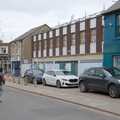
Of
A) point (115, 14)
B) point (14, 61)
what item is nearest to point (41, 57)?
point (14, 61)

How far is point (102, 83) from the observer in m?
24.2

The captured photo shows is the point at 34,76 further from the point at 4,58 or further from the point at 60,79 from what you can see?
the point at 4,58

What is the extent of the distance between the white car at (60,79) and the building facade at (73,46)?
588cm

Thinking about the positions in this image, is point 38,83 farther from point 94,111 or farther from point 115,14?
point 94,111

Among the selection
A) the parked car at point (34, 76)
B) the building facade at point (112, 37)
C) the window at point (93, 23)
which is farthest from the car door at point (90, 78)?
the window at point (93, 23)

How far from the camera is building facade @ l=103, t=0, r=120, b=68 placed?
30391 mm

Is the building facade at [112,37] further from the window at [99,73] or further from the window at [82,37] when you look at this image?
the window at [82,37]

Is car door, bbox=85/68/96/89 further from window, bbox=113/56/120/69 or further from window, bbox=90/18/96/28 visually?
window, bbox=90/18/96/28

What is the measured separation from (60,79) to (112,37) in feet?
16.2

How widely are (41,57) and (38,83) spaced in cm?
1804

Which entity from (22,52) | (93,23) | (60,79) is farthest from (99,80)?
(22,52)

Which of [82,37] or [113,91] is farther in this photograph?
[82,37]

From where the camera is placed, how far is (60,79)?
32531 mm

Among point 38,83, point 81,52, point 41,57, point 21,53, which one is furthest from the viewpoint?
point 21,53
